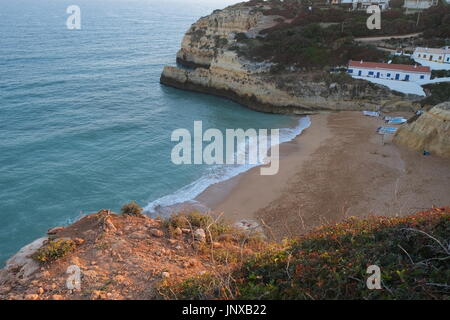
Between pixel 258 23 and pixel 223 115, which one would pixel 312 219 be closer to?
pixel 223 115

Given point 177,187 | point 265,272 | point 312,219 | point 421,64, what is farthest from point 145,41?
point 265,272

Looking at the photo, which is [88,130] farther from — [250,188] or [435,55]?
[435,55]

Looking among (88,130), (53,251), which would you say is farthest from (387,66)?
(53,251)

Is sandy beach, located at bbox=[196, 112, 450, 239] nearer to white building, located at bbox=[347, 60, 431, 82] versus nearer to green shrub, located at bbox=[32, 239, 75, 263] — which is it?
green shrub, located at bbox=[32, 239, 75, 263]

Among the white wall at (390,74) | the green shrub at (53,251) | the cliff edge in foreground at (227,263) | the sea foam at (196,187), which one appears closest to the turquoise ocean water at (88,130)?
the sea foam at (196,187)

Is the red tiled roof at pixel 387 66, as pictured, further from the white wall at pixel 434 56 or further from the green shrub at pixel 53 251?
the green shrub at pixel 53 251

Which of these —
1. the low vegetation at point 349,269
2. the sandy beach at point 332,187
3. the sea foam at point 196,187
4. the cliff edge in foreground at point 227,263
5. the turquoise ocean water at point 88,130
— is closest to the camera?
the low vegetation at point 349,269
